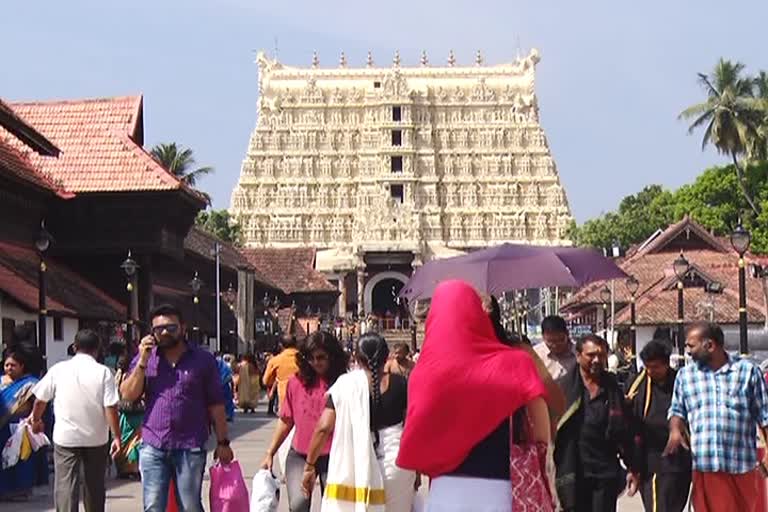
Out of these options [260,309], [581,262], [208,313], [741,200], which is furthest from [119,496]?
[741,200]

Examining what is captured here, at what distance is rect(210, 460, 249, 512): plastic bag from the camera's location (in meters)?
10.3

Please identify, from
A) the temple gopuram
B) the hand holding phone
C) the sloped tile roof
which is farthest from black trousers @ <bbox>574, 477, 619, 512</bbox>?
the temple gopuram

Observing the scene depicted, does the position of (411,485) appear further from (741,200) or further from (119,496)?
(741,200)

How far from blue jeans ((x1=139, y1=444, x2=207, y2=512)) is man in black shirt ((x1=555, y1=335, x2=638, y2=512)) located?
7.42 ft

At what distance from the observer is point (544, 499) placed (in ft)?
23.1

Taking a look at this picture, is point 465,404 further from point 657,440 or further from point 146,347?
point 657,440

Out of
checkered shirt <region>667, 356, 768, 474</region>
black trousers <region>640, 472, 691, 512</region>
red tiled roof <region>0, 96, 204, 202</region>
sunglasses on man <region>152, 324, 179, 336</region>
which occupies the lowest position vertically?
black trousers <region>640, 472, 691, 512</region>

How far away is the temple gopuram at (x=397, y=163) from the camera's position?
111 m

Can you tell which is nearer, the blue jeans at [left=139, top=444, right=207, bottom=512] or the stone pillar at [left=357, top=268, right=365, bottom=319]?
the blue jeans at [left=139, top=444, right=207, bottom=512]

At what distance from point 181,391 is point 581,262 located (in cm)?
480

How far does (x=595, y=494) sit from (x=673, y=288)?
41193 millimetres

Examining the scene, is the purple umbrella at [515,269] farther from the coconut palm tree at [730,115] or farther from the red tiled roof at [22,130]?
the coconut palm tree at [730,115]

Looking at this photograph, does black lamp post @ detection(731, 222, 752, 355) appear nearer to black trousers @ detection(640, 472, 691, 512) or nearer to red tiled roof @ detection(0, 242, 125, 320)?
red tiled roof @ detection(0, 242, 125, 320)

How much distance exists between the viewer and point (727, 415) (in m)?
9.94
